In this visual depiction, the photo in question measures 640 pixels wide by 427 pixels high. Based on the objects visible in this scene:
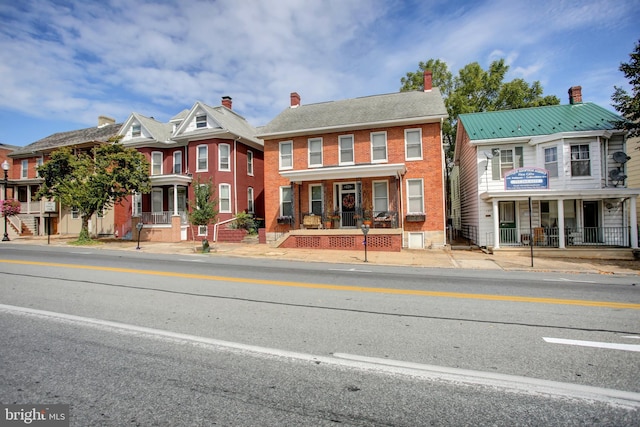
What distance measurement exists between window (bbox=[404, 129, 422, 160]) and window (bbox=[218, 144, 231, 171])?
12.9 metres

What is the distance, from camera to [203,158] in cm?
2519

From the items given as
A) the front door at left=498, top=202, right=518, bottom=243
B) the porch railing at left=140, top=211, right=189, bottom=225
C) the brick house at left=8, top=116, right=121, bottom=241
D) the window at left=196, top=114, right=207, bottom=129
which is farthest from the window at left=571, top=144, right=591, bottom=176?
the brick house at left=8, top=116, right=121, bottom=241

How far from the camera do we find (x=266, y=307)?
6.26 metres

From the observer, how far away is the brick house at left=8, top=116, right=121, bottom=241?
28.3 metres

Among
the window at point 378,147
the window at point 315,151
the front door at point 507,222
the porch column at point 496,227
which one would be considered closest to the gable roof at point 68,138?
the window at point 315,151

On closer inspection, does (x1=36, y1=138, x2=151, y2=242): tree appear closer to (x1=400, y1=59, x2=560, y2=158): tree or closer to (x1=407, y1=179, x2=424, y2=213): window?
(x1=407, y1=179, x2=424, y2=213): window

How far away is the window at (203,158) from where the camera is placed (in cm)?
2497

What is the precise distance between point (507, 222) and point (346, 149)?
10172mm

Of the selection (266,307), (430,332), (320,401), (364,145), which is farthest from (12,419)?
(364,145)

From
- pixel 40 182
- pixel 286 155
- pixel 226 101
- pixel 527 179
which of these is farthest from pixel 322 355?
pixel 40 182

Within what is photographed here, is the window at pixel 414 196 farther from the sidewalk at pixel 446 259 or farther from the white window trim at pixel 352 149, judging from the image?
the white window trim at pixel 352 149

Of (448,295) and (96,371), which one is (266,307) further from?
(448,295)

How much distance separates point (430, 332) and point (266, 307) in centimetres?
292

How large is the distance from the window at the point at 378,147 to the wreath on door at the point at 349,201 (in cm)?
257
